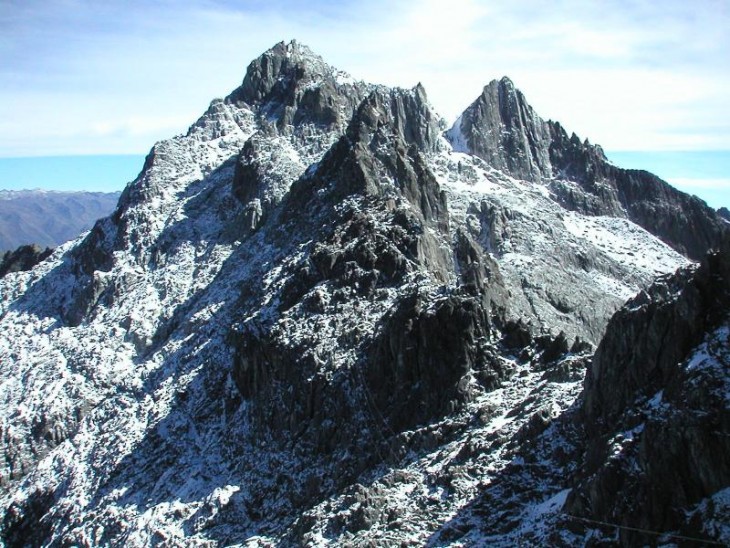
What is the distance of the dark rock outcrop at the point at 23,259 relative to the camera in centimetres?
13500

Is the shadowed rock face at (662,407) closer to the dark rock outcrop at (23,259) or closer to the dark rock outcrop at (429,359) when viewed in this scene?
the dark rock outcrop at (429,359)

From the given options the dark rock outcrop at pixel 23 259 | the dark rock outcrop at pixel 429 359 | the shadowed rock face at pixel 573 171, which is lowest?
the dark rock outcrop at pixel 429 359

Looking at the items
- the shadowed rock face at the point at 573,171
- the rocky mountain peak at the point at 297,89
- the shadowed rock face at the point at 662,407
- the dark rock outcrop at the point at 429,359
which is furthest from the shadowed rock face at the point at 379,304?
the shadowed rock face at the point at 573,171

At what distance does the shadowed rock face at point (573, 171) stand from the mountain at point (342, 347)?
103 centimetres

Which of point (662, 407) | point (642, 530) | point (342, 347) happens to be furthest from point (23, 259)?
point (642, 530)

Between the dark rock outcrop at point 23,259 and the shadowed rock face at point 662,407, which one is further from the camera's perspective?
the dark rock outcrop at point 23,259

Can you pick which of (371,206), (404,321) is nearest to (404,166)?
(371,206)

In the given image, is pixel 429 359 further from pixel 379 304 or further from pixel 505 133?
pixel 505 133

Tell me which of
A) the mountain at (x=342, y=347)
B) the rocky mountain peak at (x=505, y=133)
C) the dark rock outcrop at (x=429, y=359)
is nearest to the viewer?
the mountain at (x=342, y=347)

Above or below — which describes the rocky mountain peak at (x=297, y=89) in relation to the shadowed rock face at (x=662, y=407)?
above

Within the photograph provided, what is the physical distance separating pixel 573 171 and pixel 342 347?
92.1 m

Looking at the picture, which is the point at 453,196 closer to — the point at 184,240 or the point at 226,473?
the point at 184,240

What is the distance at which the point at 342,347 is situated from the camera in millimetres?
64625

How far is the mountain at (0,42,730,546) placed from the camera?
4378 centimetres
